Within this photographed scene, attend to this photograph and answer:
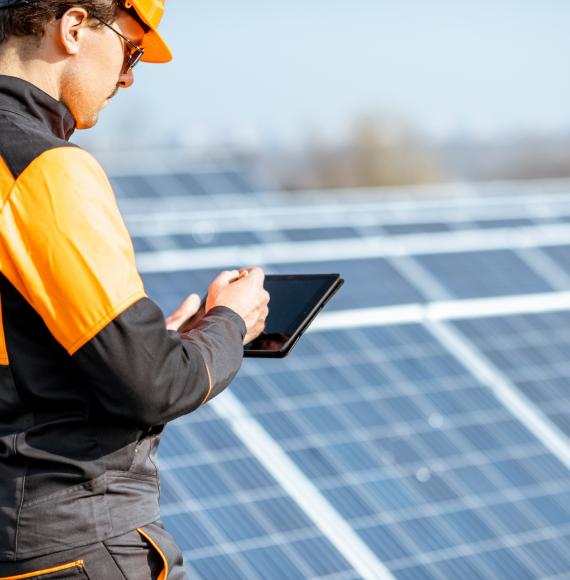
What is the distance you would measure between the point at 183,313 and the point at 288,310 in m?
0.29

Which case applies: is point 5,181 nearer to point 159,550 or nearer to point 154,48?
point 154,48

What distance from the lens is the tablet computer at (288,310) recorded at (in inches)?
104

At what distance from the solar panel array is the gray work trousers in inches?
76.9

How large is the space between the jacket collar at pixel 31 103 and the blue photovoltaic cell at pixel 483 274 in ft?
16.3

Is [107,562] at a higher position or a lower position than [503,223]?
higher

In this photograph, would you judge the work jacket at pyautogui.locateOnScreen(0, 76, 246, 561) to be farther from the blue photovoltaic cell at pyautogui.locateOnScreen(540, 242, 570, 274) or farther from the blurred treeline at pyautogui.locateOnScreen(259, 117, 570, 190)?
the blurred treeline at pyautogui.locateOnScreen(259, 117, 570, 190)

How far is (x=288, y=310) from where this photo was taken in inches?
110

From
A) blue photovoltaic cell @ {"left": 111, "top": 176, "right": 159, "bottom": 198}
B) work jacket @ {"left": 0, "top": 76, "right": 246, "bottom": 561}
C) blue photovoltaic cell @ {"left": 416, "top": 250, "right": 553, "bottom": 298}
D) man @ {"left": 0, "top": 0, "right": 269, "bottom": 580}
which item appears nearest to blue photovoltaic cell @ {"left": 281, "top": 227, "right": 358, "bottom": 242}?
blue photovoltaic cell @ {"left": 416, "top": 250, "right": 553, "bottom": 298}

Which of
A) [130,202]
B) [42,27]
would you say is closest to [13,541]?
[42,27]

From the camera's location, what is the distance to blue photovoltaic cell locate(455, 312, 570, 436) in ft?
20.0

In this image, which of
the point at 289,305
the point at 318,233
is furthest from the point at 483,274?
the point at 289,305

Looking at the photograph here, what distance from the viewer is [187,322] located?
287 centimetres

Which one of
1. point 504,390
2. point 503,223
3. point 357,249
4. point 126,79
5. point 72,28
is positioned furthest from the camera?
point 503,223

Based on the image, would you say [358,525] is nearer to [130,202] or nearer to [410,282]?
[410,282]
